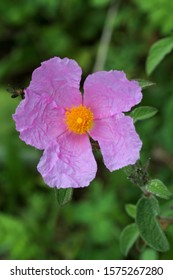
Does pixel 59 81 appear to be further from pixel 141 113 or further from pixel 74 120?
pixel 141 113

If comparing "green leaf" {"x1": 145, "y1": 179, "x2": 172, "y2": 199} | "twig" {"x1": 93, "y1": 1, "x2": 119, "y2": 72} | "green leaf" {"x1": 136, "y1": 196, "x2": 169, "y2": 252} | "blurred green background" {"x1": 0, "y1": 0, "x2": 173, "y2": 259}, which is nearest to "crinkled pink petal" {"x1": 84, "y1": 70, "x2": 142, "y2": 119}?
"green leaf" {"x1": 145, "y1": 179, "x2": 172, "y2": 199}

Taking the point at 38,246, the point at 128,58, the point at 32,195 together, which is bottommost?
the point at 38,246

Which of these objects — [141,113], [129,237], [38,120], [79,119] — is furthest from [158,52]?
[129,237]

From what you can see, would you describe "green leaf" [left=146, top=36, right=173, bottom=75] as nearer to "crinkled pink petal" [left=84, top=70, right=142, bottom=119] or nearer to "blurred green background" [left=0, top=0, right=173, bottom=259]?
"crinkled pink petal" [left=84, top=70, right=142, bottom=119]

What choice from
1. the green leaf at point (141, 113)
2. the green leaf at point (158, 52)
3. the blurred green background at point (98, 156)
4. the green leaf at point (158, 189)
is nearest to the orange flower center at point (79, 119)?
the green leaf at point (141, 113)

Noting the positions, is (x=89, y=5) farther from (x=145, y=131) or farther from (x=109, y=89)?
(x=109, y=89)
